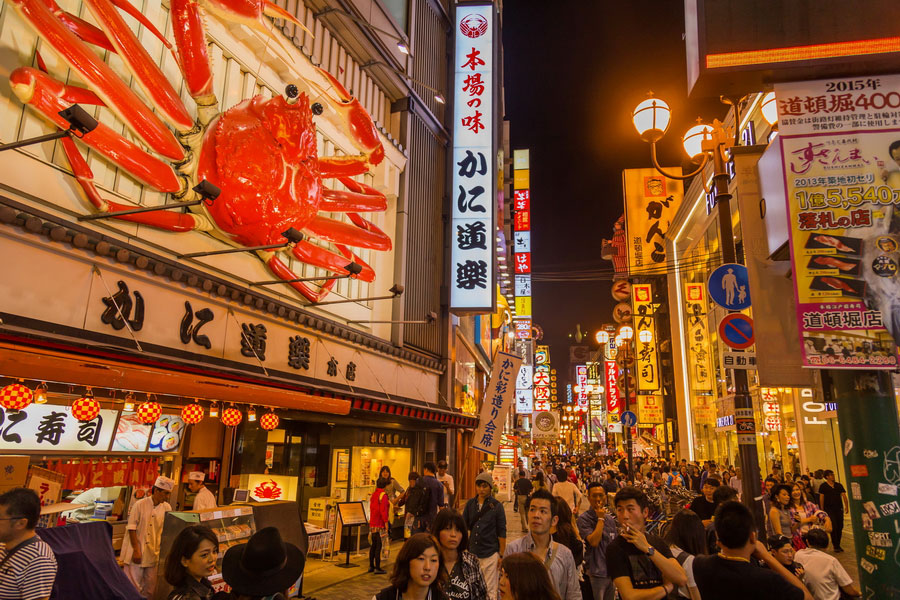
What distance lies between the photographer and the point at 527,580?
3309mm

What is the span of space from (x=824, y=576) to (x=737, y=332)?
3.66 meters

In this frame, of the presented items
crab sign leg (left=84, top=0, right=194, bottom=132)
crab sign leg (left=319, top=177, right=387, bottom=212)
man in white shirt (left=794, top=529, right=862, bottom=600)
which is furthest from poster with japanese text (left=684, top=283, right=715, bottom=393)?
crab sign leg (left=84, top=0, right=194, bottom=132)

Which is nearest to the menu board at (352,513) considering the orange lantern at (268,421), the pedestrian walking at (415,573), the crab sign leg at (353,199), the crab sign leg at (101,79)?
the orange lantern at (268,421)

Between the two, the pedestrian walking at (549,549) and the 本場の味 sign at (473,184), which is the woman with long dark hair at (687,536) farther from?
the 本場の味 sign at (473,184)

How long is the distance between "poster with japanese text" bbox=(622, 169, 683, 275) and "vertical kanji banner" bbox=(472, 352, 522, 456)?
109 feet

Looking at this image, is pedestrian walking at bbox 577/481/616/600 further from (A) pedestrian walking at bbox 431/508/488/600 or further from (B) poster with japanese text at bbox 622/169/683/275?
(B) poster with japanese text at bbox 622/169/683/275

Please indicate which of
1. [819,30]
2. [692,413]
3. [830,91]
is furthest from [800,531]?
[692,413]

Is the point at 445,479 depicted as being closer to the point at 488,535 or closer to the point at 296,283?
the point at 296,283

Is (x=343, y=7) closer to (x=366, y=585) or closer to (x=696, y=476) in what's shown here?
(x=366, y=585)

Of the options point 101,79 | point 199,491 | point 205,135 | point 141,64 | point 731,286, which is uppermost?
point 141,64

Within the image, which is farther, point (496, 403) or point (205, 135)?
point (496, 403)

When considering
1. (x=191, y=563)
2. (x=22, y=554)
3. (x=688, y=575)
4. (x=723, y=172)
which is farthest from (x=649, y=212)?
(x=22, y=554)

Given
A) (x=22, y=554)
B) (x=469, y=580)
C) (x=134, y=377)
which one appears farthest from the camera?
(x=134, y=377)

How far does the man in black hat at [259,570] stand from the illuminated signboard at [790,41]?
770 centimetres
